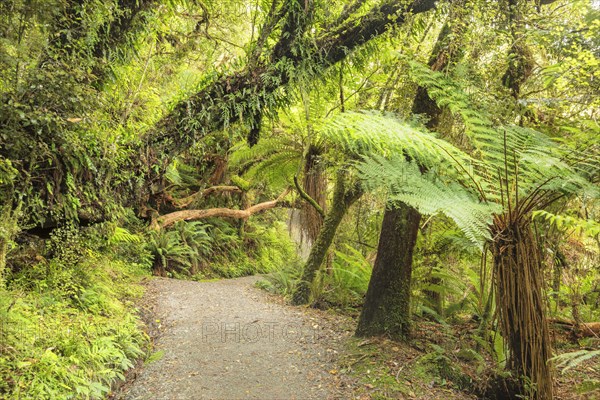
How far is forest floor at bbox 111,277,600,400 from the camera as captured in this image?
2861 mm

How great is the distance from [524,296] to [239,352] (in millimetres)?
2507

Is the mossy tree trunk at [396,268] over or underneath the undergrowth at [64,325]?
over

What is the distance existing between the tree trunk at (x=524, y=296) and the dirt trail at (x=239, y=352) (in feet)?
4.17

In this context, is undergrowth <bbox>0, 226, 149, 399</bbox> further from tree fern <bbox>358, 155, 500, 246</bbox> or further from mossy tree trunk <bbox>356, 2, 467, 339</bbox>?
tree fern <bbox>358, 155, 500, 246</bbox>

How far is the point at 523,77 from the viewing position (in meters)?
3.34

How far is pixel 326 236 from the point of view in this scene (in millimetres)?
5340

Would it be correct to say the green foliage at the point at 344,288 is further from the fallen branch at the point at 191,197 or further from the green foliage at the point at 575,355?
the fallen branch at the point at 191,197

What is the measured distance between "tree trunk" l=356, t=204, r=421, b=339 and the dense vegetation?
14 mm

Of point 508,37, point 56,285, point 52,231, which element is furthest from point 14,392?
point 508,37

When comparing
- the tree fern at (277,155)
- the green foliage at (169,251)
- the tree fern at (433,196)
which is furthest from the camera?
the green foliage at (169,251)

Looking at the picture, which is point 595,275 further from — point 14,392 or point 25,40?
point 25,40

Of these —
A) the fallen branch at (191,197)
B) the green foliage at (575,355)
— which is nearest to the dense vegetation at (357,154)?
the green foliage at (575,355)

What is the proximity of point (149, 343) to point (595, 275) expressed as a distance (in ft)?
14.1

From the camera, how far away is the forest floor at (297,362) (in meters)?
2.86
